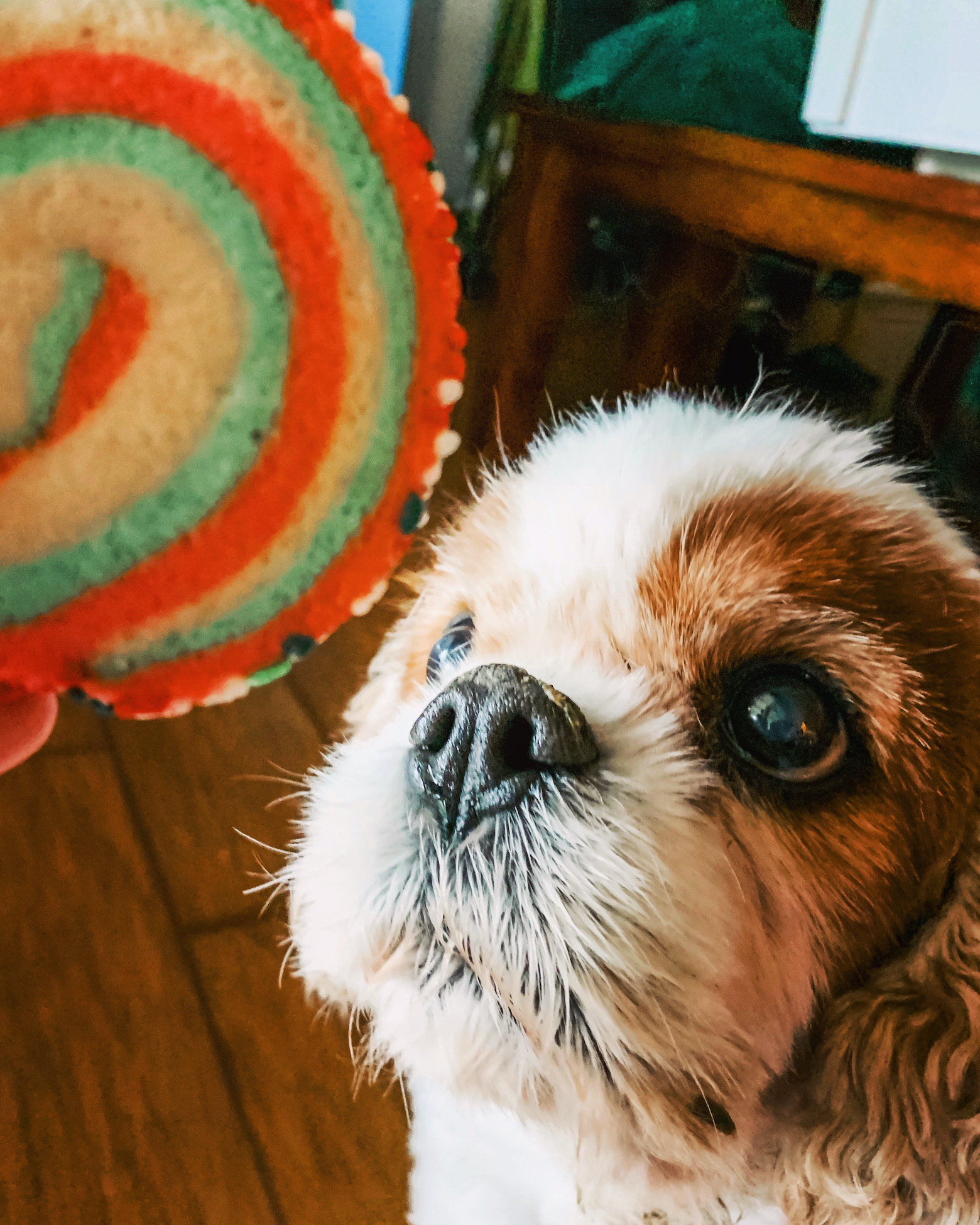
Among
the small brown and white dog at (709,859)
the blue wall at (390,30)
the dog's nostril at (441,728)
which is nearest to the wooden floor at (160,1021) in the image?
the small brown and white dog at (709,859)

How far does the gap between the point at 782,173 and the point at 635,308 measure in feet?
1.05

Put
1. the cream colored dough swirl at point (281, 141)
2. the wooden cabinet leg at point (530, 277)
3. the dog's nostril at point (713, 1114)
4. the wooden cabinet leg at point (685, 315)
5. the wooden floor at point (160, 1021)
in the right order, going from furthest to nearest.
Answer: the wooden cabinet leg at point (530, 277) < the wooden cabinet leg at point (685, 315) < the wooden floor at point (160, 1021) < the dog's nostril at point (713, 1114) < the cream colored dough swirl at point (281, 141)

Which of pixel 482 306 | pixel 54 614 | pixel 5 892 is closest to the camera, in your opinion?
pixel 54 614

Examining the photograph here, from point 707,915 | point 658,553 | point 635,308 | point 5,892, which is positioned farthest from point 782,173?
point 5,892

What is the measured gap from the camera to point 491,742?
1.59 feet

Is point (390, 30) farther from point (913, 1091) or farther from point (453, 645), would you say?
point (913, 1091)

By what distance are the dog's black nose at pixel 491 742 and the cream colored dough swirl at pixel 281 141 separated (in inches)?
4.3

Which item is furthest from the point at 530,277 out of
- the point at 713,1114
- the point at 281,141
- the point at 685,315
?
the point at 713,1114

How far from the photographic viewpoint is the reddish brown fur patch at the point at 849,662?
522mm

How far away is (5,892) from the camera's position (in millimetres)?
1045

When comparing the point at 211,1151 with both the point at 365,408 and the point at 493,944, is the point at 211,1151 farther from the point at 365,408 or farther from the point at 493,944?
the point at 365,408

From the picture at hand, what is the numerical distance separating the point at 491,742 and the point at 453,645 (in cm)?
23

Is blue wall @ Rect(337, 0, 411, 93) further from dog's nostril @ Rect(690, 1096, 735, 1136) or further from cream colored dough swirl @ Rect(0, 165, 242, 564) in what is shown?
dog's nostril @ Rect(690, 1096, 735, 1136)

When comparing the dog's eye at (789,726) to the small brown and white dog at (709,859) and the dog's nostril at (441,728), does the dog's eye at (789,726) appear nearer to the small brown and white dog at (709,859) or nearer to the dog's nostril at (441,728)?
the small brown and white dog at (709,859)
